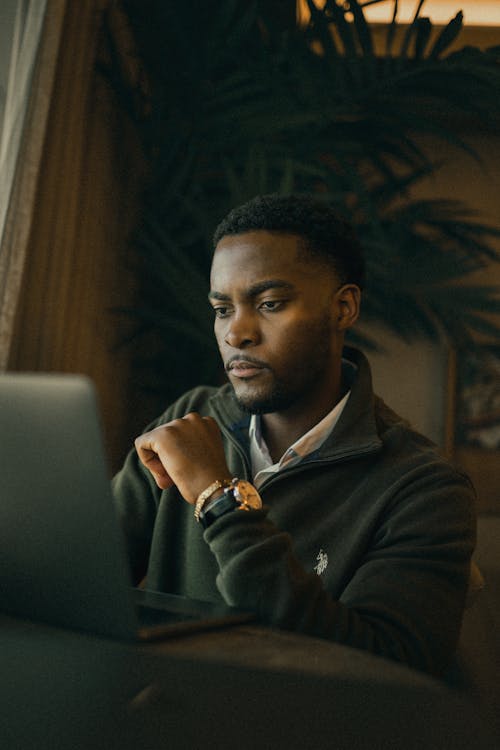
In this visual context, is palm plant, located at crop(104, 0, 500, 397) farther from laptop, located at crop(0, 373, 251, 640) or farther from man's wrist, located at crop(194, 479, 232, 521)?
laptop, located at crop(0, 373, 251, 640)

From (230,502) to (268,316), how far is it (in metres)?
0.43

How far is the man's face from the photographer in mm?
1345

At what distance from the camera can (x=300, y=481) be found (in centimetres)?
132

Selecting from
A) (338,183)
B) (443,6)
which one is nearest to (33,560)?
(338,183)

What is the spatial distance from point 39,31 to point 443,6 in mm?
2131

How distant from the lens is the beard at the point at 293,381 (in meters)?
1.36

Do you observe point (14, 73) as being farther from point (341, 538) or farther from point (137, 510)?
point (341, 538)

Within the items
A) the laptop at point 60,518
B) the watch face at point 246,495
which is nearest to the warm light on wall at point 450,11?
the watch face at point 246,495

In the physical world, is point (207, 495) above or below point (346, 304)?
below

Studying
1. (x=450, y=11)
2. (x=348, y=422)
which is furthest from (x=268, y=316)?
(x=450, y=11)

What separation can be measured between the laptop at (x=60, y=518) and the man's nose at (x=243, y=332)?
706 millimetres

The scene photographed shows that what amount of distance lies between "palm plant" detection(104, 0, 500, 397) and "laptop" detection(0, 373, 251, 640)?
1802 millimetres

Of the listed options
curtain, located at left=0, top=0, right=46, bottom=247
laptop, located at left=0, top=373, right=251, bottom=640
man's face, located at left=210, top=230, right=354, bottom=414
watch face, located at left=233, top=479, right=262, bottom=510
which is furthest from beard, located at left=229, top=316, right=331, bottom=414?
curtain, located at left=0, top=0, right=46, bottom=247

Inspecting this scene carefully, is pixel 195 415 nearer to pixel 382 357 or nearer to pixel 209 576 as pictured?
pixel 209 576
